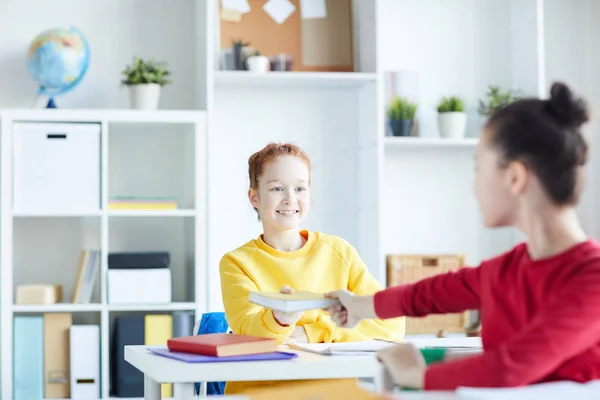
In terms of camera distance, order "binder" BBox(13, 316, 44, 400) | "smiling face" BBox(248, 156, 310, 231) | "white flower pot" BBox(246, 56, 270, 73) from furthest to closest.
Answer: "white flower pot" BBox(246, 56, 270, 73) < "binder" BBox(13, 316, 44, 400) < "smiling face" BBox(248, 156, 310, 231)

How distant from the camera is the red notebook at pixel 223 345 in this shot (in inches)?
62.3

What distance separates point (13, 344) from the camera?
149 inches

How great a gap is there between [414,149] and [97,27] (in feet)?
5.21

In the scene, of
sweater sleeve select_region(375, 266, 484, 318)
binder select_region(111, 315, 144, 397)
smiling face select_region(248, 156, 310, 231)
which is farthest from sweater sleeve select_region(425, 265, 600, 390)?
binder select_region(111, 315, 144, 397)

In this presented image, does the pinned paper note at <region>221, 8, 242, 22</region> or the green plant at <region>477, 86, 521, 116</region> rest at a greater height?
the pinned paper note at <region>221, 8, 242, 22</region>

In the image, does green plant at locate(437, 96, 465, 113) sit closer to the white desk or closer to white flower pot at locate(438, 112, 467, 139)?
white flower pot at locate(438, 112, 467, 139)

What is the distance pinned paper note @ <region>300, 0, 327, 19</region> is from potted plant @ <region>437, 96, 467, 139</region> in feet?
2.28

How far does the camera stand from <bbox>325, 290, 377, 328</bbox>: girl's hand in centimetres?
157

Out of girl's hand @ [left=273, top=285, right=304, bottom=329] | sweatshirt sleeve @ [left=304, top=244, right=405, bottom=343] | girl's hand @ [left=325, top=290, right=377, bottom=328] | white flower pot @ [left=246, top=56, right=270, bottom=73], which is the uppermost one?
white flower pot @ [left=246, top=56, right=270, bottom=73]

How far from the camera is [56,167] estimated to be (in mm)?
3867

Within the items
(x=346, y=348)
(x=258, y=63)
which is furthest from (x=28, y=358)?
(x=346, y=348)

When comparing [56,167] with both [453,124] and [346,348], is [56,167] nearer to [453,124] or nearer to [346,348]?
[453,124]

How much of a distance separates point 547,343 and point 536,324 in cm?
3

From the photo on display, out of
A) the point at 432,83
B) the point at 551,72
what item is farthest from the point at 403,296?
the point at 551,72
